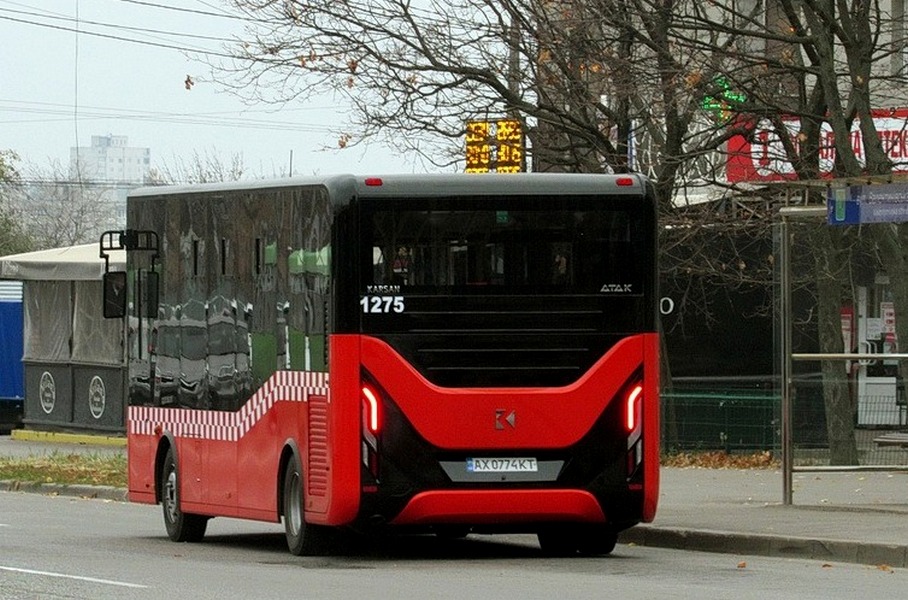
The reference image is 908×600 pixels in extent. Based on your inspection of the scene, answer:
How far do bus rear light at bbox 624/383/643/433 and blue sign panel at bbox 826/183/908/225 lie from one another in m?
3.63

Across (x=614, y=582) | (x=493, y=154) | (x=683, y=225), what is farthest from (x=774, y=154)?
(x=614, y=582)

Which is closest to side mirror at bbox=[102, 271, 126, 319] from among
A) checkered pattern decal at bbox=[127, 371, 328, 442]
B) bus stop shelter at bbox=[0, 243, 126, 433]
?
checkered pattern decal at bbox=[127, 371, 328, 442]

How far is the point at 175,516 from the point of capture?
18953mm

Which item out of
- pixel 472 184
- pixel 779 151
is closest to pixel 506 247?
pixel 472 184

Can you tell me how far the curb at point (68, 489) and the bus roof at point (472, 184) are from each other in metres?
10.4

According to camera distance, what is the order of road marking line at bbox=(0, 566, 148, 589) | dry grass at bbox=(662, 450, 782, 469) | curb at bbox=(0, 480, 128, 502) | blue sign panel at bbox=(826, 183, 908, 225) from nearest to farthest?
road marking line at bbox=(0, 566, 148, 589) < blue sign panel at bbox=(826, 183, 908, 225) < curb at bbox=(0, 480, 128, 502) < dry grass at bbox=(662, 450, 782, 469)

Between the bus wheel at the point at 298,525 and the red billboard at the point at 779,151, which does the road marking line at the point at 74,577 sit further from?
the red billboard at the point at 779,151

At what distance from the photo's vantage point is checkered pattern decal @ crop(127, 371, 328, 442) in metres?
16.2

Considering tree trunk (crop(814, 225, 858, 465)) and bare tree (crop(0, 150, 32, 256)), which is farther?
bare tree (crop(0, 150, 32, 256))

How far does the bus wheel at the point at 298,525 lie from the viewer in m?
A: 16.2

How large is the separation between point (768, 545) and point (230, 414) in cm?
436

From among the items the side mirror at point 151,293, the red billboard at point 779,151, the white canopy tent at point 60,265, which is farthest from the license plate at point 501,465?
the white canopy tent at point 60,265

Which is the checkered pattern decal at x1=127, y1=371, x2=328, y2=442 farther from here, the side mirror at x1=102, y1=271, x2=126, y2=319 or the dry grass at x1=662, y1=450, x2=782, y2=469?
the dry grass at x1=662, y1=450, x2=782, y2=469

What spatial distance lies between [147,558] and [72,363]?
21.1 m
